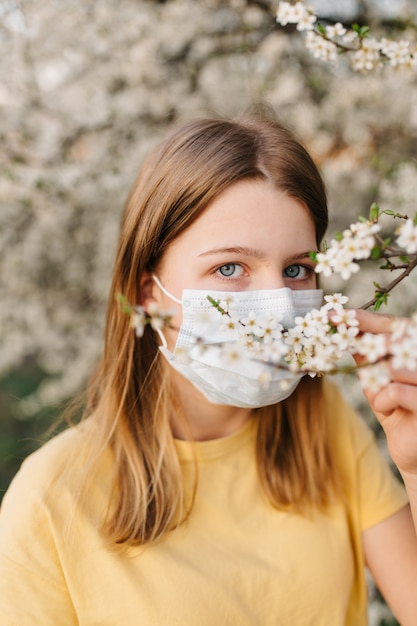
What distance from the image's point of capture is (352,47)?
1.69 metres

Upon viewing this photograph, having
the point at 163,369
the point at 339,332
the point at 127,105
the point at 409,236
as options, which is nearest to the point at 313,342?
the point at 339,332

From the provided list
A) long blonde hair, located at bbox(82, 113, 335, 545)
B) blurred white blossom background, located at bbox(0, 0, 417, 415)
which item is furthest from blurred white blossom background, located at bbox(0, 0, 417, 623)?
long blonde hair, located at bbox(82, 113, 335, 545)

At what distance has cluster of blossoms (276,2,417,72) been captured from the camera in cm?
161

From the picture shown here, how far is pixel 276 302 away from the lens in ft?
5.14

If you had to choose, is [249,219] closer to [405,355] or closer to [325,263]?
[325,263]

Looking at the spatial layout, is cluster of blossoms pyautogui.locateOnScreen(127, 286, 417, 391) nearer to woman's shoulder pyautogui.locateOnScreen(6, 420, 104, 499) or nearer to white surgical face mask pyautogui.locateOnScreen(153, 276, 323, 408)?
white surgical face mask pyautogui.locateOnScreen(153, 276, 323, 408)

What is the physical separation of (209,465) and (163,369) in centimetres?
34

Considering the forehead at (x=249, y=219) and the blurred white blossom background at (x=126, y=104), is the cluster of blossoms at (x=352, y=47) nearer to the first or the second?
the forehead at (x=249, y=219)

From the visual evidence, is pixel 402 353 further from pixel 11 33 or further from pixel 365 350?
pixel 11 33

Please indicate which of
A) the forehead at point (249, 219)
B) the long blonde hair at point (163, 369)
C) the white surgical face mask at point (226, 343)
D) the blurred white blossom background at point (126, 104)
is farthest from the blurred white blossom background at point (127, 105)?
the white surgical face mask at point (226, 343)

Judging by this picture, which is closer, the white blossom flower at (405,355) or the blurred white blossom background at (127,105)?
the white blossom flower at (405,355)

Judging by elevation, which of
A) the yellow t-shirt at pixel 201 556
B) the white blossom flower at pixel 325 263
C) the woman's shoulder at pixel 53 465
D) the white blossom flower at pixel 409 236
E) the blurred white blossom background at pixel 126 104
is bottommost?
the yellow t-shirt at pixel 201 556

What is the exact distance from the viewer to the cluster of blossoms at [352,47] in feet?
5.29

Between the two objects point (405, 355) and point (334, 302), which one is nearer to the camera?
point (405, 355)
